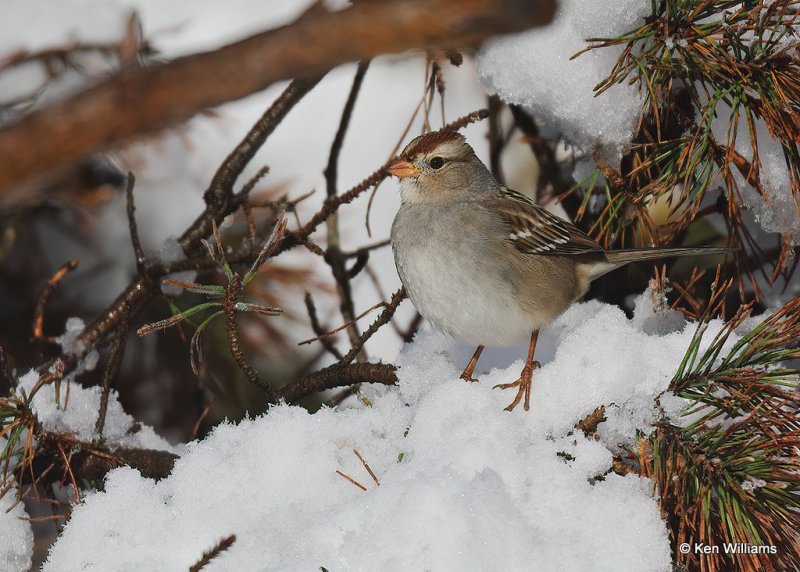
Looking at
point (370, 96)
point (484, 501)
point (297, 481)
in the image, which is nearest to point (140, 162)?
point (370, 96)

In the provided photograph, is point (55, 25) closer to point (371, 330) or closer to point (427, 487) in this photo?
point (371, 330)

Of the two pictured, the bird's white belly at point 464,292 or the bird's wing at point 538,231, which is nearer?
the bird's white belly at point 464,292

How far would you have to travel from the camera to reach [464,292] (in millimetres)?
2041

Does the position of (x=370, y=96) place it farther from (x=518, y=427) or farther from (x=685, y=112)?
(x=518, y=427)

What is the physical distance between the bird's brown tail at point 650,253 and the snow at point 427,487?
0.29m

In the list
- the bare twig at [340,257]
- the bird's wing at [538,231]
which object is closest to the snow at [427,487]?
the bird's wing at [538,231]

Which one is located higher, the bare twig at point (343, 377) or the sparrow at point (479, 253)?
the sparrow at point (479, 253)

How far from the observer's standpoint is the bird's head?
237cm

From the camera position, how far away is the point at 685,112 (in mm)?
1734

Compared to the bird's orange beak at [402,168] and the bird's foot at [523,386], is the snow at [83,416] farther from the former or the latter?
the bird's orange beak at [402,168]

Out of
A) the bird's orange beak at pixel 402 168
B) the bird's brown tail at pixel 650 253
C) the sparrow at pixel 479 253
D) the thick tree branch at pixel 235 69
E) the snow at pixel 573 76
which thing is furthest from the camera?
the bird's orange beak at pixel 402 168

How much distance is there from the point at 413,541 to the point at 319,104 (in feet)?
7.12

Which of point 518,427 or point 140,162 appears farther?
point 140,162

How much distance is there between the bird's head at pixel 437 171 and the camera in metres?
2.37
